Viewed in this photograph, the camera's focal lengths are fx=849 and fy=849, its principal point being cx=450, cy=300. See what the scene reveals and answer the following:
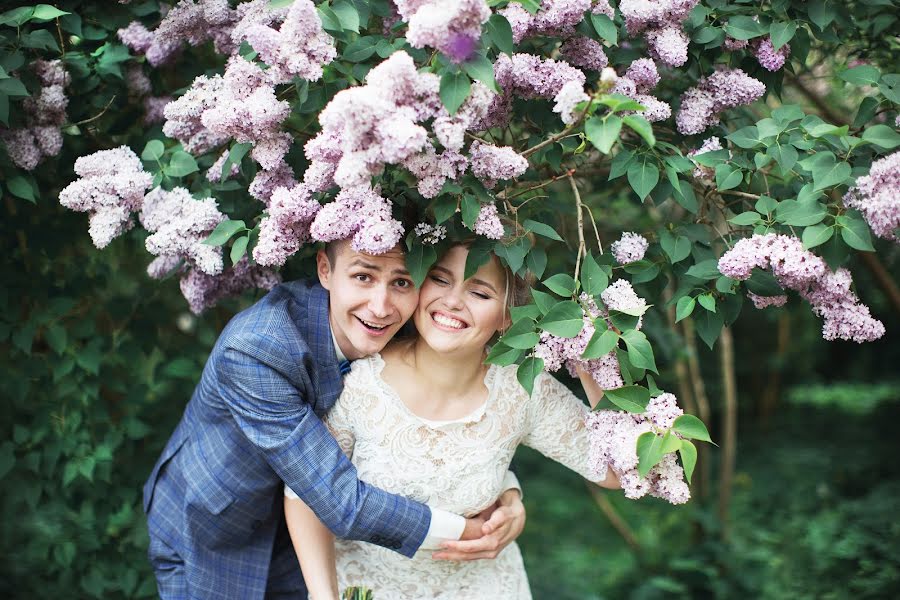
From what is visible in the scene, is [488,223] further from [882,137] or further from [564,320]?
[882,137]

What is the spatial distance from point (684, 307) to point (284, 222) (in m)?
0.95

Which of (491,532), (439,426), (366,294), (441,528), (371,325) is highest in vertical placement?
(366,294)

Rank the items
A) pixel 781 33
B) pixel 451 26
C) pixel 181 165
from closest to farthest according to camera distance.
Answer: pixel 451 26 < pixel 781 33 < pixel 181 165

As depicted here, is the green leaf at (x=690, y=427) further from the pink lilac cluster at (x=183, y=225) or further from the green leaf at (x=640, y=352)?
the pink lilac cluster at (x=183, y=225)

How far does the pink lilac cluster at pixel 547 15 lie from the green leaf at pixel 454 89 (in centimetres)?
29

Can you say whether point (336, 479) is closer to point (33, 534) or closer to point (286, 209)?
point (286, 209)

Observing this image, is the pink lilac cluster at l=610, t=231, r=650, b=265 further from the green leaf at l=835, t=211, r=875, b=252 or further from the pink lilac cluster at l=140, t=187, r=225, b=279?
the pink lilac cluster at l=140, t=187, r=225, b=279

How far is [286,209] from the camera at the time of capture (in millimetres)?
1977

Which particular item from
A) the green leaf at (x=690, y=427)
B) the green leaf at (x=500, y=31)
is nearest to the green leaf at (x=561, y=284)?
the green leaf at (x=690, y=427)

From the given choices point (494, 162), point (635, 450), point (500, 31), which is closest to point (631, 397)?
point (635, 450)

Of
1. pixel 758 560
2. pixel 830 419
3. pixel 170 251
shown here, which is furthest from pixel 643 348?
pixel 830 419

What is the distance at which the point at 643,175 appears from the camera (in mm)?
1954

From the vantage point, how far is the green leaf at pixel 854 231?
1768 mm

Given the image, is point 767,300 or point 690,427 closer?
point 690,427
